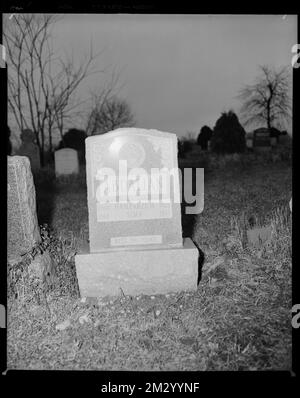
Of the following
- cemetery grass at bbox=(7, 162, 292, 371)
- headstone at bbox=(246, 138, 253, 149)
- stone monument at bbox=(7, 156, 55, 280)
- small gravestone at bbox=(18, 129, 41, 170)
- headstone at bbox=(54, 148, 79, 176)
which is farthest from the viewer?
headstone at bbox=(246, 138, 253, 149)

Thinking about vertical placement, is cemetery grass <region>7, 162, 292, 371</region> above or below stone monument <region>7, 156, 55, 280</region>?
below

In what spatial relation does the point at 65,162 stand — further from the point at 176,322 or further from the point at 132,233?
the point at 176,322

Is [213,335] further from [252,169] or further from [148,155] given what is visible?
[252,169]

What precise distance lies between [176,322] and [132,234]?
0.97 m

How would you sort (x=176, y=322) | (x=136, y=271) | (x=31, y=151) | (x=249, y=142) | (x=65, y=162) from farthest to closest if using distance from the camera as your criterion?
(x=249, y=142) < (x=31, y=151) < (x=65, y=162) < (x=136, y=271) < (x=176, y=322)

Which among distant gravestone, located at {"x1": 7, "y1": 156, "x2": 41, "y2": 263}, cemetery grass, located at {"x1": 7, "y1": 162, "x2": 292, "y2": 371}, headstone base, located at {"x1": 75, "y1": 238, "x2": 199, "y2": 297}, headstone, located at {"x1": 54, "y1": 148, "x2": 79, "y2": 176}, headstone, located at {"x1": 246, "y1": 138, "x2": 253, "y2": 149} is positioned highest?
headstone, located at {"x1": 246, "y1": 138, "x2": 253, "y2": 149}

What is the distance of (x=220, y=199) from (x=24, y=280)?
5473mm

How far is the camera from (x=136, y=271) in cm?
351

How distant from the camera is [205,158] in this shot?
59.0ft

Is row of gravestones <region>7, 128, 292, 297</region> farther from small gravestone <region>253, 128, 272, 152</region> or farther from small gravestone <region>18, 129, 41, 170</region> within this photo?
small gravestone <region>253, 128, 272, 152</region>

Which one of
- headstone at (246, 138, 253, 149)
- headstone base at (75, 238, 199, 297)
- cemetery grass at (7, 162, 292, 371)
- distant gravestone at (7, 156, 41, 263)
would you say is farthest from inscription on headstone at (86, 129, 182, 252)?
headstone at (246, 138, 253, 149)

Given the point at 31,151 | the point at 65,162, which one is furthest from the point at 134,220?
the point at 31,151

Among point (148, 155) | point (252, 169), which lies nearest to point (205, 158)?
point (252, 169)

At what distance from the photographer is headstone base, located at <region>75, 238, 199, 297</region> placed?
3.47m
